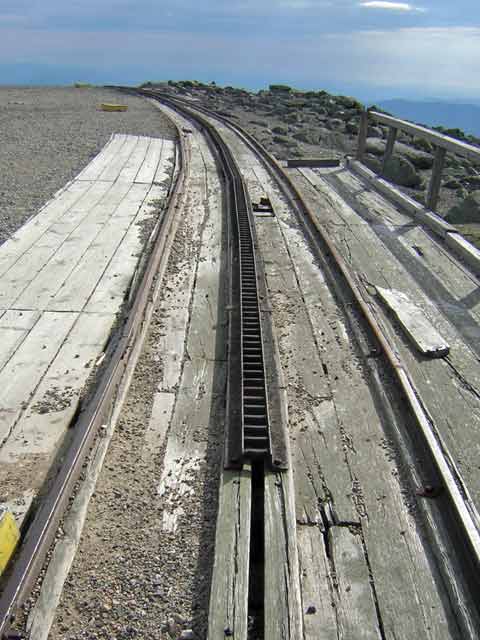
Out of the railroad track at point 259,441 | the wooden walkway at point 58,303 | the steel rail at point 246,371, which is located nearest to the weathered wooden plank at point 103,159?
the wooden walkway at point 58,303

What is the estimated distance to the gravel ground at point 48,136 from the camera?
8867mm

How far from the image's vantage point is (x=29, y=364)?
14.4 ft

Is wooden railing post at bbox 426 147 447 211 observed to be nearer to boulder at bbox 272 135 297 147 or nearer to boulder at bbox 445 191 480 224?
boulder at bbox 445 191 480 224

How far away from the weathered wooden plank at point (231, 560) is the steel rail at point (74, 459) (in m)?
0.85

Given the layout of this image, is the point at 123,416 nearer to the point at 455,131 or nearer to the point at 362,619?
the point at 362,619

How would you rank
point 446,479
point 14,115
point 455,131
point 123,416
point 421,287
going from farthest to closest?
1. point 455,131
2. point 14,115
3. point 421,287
4. point 123,416
5. point 446,479

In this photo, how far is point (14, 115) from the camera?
18.6 m

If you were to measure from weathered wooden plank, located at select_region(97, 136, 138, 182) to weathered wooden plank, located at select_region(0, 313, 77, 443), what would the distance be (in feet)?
19.0

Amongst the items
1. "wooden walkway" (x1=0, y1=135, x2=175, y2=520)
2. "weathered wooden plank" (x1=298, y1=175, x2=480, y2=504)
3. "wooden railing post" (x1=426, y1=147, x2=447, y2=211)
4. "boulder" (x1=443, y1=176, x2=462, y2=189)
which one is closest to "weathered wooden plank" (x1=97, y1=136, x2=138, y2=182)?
"wooden walkway" (x1=0, y1=135, x2=175, y2=520)

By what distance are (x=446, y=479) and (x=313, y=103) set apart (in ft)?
89.9

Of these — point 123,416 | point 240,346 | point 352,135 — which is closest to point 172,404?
point 123,416

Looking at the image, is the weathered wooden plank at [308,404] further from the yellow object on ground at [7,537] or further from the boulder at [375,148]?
the boulder at [375,148]

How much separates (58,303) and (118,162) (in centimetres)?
697

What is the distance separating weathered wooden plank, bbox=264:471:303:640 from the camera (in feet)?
7.77
